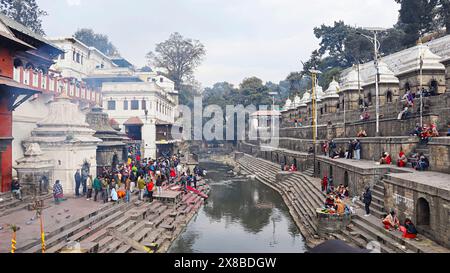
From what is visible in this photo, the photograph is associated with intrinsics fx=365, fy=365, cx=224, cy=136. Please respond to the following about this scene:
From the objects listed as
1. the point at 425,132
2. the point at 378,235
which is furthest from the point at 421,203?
the point at 425,132

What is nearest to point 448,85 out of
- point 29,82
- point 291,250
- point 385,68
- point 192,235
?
point 385,68

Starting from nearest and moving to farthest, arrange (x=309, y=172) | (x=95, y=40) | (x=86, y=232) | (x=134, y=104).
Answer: (x=86, y=232) → (x=309, y=172) → (x=134, y=104) → (x=95, y=40)

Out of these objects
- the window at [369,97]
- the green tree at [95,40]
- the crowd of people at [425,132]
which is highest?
the green tree at [95,40]

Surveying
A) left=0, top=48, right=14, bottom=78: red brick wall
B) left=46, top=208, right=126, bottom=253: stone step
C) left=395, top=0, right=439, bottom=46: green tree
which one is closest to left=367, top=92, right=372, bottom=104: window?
left=46, top=208, right=126, bottom=253: stone step

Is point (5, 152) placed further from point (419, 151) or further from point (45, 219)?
point (419, 151)

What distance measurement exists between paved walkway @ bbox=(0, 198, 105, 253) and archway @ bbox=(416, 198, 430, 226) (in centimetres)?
1017

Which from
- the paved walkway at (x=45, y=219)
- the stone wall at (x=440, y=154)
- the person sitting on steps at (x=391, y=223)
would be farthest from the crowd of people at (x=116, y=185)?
the stone wall at (x=440, y=154)

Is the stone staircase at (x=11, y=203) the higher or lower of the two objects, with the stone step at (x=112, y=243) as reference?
higher

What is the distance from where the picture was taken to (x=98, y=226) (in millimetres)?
11641

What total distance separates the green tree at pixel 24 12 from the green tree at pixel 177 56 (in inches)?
594

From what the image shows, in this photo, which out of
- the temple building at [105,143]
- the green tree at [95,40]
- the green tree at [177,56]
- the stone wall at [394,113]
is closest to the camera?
the stone wall at [394,113]

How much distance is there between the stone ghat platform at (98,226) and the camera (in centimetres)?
968

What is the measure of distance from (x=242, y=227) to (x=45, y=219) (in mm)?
7902

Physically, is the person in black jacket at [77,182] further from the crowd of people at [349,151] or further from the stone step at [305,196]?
the crowd of people at [349,151]
